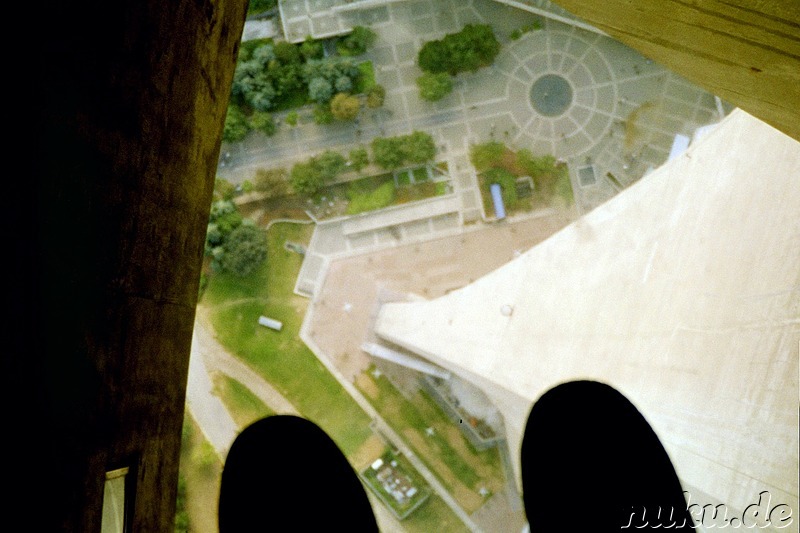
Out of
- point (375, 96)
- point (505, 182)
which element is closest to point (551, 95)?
point (505, 182)

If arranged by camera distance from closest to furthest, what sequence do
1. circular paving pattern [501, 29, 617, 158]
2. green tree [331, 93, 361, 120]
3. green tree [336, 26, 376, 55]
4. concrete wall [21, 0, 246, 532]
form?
1. concrete wall [21, 0, 246, 532]
2. green tree [331, 93, 361, 120]
3. green tree [336, 26, 376, 55]
4. circular paving pattern [501, 29, 617, 158]

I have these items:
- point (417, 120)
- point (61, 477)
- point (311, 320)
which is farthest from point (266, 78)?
point (61, 477)

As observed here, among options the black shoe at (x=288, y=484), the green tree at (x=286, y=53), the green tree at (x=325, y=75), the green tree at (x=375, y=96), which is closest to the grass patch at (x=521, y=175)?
the green tree at (x=375, y=96)

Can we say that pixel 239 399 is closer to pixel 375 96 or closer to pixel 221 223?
pixel 221 223

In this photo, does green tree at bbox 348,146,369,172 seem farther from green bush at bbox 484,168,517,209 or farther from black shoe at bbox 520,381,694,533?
black shoe at bbox 520,381,694,533

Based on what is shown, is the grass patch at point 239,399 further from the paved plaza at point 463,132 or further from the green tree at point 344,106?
the green tree at point 344,106

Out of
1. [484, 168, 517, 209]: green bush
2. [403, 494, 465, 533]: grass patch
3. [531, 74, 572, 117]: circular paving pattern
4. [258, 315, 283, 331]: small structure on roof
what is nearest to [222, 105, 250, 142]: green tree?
[258, 315, 283, 331]: small structure on roof

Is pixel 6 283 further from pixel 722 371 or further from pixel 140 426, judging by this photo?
pixel 722 371
